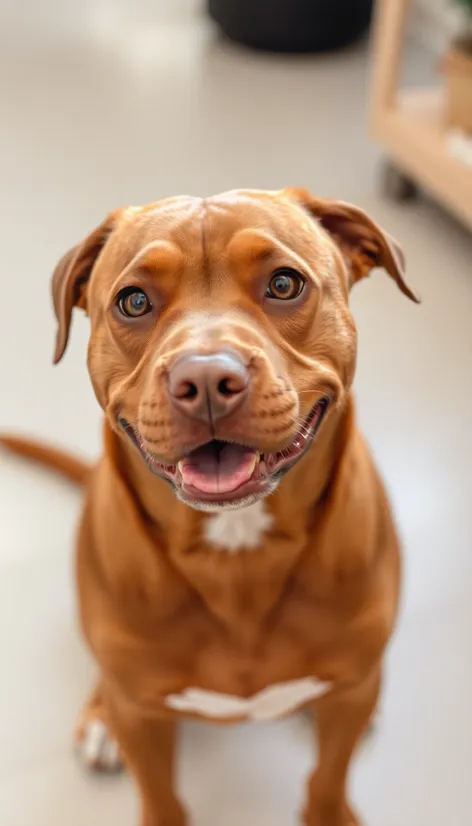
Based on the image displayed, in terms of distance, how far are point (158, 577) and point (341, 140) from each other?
2.16 meters

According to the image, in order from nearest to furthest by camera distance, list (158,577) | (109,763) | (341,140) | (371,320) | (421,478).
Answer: (158,577) → (109,763) → (421,478) → (371,320) → (341,140)

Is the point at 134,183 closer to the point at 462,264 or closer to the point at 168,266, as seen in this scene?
the point at 462,264

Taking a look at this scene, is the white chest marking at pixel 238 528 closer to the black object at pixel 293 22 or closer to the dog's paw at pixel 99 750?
the dog's paw at pixel 99 750

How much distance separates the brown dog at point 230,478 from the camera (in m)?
0.79

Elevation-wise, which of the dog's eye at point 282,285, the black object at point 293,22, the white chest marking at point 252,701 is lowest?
the white chest marking at point 252,701

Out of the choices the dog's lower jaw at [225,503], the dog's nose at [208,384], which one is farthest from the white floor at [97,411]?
the dog's nose at [208,384]

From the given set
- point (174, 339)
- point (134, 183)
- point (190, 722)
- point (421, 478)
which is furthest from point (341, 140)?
point (174, 339)

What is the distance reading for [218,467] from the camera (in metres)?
0.81

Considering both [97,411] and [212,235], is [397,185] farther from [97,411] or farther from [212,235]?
[212,235]

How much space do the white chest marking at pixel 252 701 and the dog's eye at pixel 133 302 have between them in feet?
1.41

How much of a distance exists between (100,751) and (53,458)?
0.53 metres

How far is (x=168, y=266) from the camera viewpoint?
82cm

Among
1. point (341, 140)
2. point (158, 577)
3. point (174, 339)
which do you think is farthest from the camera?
point (341, 140)

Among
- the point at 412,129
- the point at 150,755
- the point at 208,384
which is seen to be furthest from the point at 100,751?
the point at 412,129
